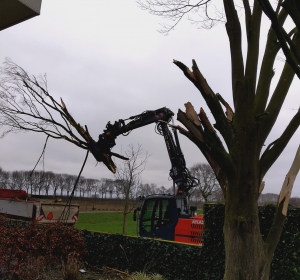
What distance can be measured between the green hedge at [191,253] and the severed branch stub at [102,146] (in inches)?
83.8

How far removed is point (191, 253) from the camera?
276 inches

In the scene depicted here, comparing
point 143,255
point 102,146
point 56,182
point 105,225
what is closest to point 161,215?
point 143,255

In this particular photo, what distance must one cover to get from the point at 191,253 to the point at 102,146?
312 centimetres

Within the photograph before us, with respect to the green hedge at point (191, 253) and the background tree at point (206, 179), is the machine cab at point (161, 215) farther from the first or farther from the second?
the background tree at point (206, 179)

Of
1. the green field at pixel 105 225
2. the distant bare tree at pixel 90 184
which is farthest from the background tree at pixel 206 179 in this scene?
the distant bare tree at pixel 90 184

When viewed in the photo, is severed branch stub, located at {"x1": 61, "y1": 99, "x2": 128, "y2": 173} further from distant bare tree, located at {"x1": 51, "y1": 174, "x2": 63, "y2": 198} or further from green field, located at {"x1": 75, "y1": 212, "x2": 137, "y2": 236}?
distant bare tree, located at {"x1": 51, "y1": 174, "x2": 63, "y2": 198}

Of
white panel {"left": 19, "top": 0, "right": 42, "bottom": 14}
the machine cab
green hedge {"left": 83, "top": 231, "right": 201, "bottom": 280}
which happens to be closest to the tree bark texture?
white panel {"left": 19, "top": 0, "right": 42, "bottom": 14}

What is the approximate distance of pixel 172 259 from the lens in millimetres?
7293

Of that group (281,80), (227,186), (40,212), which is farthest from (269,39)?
(40,212)

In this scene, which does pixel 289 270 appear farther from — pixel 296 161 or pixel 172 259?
pixel 296 161

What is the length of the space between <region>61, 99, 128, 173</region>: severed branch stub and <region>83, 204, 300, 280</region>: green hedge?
2128 millimetres

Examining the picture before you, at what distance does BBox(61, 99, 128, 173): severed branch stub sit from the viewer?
5.91 metres

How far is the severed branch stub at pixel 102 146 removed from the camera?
591 centimetres

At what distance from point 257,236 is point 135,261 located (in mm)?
5924
